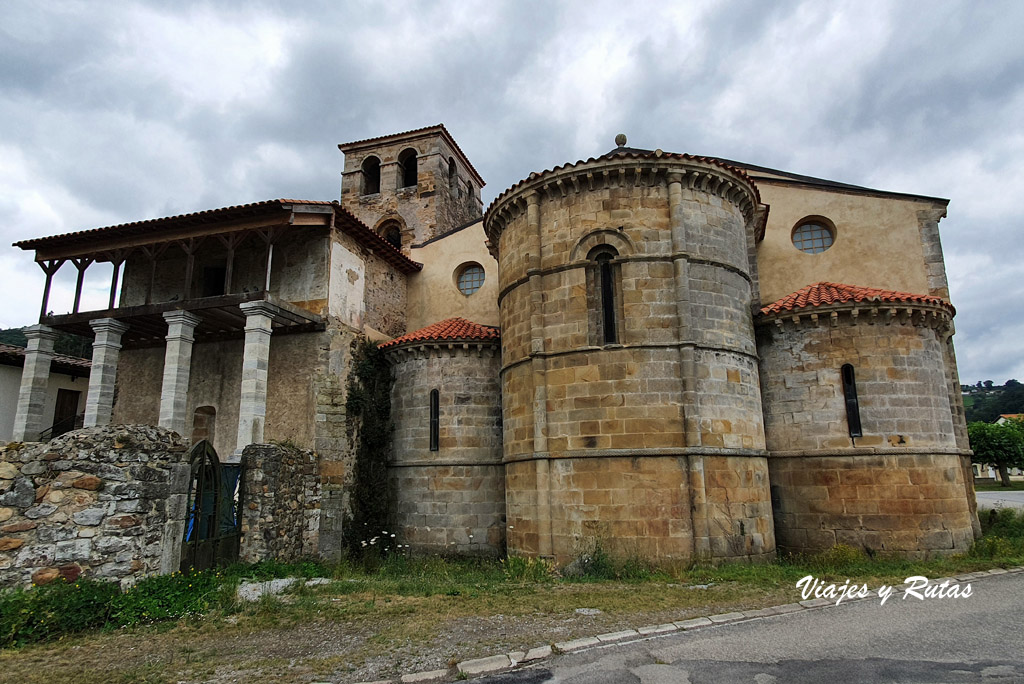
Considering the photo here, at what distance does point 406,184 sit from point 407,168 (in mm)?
726

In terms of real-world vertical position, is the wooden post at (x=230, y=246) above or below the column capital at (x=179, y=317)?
above

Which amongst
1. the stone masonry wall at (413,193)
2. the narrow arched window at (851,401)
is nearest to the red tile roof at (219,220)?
the stone masonry wall at (413,193)

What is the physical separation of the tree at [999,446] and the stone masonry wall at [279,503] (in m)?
47.4

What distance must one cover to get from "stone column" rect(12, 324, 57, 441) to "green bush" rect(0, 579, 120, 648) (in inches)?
472

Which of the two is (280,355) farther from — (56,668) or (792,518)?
(792,518)

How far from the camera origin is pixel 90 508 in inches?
309

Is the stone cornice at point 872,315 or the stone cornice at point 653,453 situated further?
the stone cornice at point 872,315

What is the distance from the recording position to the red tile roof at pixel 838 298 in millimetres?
12188

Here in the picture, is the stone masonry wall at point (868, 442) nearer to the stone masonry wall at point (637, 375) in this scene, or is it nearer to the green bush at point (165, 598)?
the stone masonry wall at point (637, 375)

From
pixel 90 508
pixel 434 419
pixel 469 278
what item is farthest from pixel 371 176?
pixel 90 508

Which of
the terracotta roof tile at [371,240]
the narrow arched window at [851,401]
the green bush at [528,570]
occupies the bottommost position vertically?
the green bush at [528,570]

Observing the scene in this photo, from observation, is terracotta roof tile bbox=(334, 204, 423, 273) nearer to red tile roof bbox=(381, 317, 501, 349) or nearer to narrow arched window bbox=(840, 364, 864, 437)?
red tile roof bbox=(381, 317, 501, 349)

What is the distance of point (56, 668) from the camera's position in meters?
6.03

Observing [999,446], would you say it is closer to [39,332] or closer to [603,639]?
[603,639]
